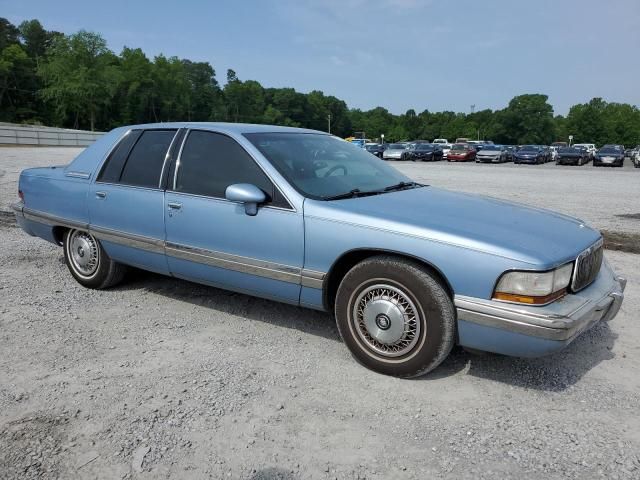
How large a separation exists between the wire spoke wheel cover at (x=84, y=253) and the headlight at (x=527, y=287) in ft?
11.8

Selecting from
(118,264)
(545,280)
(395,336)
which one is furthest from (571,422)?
(118,264)

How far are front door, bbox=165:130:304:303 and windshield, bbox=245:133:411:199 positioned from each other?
175 mm

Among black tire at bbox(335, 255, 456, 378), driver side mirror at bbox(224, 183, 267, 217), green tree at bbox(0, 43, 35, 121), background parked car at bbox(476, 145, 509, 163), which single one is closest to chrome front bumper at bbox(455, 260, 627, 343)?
black tire at bbox(335, 255, 456, 378)

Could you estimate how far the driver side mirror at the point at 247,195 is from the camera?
11.5ft

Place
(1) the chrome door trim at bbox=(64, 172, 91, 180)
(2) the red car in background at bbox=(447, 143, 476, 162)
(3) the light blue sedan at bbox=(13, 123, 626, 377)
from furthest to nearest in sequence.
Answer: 1. (2) the red car in background at bbox=(447, 143, 476, 162)
2. (1) the chrome door trim at bbox=(64, 172, 91, 180)
3. (3) the light blue sedan at bbox=(13, 123, 626, 377)

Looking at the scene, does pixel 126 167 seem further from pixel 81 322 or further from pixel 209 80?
pixel 209 80

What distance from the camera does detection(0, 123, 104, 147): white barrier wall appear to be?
39.0 metres

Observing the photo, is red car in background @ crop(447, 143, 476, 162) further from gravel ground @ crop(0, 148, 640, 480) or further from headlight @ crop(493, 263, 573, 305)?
headlight @ crop(493, 263, 573, 305)

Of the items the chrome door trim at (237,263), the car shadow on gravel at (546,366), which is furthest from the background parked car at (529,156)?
the chrome door trim at (237,263)

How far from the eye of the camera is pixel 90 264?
485 centimetres

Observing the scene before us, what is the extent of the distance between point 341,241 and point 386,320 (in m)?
0.57

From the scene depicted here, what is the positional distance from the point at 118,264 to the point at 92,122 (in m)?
80.3

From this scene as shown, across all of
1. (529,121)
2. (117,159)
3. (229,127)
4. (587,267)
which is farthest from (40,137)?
(529,121)

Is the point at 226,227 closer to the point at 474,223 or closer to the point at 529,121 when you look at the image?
the point at 474,223
